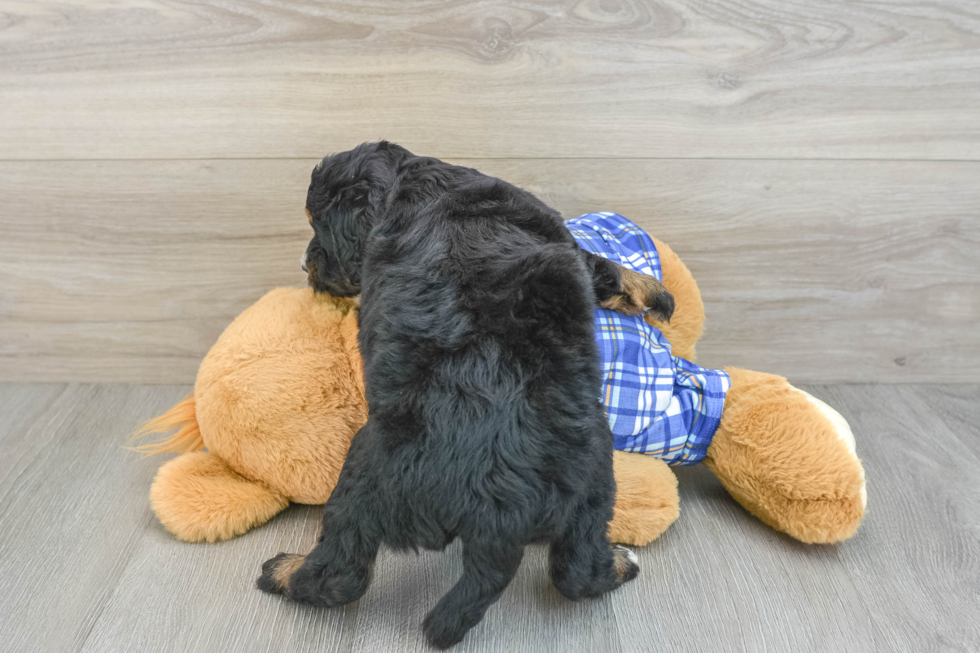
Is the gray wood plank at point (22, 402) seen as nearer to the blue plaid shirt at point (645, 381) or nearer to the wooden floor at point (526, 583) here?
the wooden floor at point (526, 583)

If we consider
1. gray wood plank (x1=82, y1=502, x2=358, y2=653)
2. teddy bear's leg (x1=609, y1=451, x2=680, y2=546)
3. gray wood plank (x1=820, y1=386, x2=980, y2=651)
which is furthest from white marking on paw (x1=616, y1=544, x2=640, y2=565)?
gray wood plank (x1=82, y1=502, x2=358, y2=653)

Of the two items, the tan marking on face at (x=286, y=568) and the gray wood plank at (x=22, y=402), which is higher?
the tan marking on face at (x=286, y=568)

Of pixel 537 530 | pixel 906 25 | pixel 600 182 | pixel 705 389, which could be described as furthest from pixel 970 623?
pixel 906 25

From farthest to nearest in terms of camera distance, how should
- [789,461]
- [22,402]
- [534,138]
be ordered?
[22,402] → [534,138] → [789,461]

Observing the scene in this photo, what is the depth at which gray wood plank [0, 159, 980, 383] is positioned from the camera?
176cm

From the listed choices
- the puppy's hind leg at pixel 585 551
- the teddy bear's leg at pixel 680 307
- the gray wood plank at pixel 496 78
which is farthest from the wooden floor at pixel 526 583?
the gray wood plank at pixel 496 78

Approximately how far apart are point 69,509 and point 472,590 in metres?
0.98

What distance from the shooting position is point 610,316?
1360mm

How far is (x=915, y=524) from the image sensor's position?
4.80 feet

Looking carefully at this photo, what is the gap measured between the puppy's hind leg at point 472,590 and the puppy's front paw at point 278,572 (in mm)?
289

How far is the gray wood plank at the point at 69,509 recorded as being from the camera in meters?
1.24

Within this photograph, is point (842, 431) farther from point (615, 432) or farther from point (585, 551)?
point (585, 551)

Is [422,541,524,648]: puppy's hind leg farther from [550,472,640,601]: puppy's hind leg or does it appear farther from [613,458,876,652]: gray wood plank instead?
[613,458,876,652]: gray wood plank

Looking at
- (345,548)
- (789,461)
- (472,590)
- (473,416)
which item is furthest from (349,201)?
(789,461)
